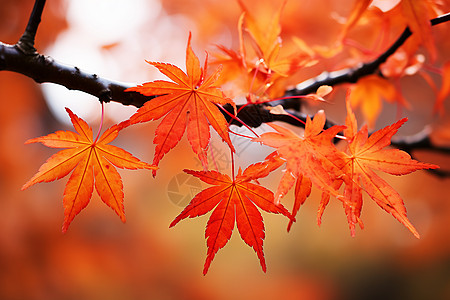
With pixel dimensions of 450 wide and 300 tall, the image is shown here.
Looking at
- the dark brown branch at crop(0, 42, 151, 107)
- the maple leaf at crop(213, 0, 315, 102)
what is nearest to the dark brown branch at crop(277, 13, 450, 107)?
the maple leaf at crop(213, 0, 315, 102)

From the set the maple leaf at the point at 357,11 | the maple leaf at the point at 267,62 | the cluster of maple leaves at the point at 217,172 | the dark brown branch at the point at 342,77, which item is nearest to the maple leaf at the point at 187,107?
the cluster of maple leaves at the point at 217,172

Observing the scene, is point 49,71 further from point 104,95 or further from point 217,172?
point 217,172

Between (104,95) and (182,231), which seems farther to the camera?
(182,231)

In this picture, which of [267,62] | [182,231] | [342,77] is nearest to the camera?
[267,62]

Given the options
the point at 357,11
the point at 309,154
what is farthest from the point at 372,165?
the point at 357,11

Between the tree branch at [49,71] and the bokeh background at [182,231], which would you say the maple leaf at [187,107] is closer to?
the tree branch at [49,71]

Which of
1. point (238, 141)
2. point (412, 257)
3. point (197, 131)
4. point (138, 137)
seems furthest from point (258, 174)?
point (412, 257)

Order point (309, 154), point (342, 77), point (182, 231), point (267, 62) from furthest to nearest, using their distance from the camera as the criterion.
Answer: point (182, 231) < point (342, 77) < point (267, 62) < point (309, 154)
